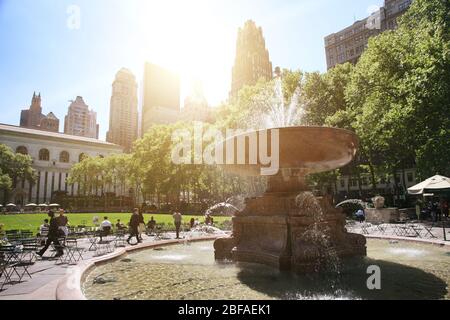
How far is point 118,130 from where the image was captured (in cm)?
17412

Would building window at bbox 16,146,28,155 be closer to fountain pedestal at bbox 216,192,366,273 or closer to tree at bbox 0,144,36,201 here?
tree at bbox 0,144,36,201

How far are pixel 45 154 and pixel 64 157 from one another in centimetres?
494

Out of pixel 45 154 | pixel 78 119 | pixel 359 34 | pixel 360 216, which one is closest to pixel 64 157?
pixel 45 154

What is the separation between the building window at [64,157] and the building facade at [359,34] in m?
76.6

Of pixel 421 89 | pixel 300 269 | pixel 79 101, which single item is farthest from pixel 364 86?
pixel 79 101

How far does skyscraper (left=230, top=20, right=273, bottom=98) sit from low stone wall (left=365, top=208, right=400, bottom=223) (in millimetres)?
93068

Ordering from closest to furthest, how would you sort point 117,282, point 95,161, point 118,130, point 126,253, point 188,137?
point 117,282
point 126,253
point 188,137
point 95,161
point 118,130

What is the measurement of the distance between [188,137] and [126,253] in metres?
31.4

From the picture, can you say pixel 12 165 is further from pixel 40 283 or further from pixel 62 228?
pixel 40 283

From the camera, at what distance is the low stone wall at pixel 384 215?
2184 centimetres

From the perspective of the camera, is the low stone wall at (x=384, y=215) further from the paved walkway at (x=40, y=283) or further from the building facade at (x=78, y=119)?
the building facade at (x=78, y=119)

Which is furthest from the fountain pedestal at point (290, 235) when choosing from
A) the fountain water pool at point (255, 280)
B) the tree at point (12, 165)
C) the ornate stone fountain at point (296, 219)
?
the tree at point (12, 165)

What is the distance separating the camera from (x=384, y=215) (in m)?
22.3

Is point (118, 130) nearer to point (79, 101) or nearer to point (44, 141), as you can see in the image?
point (79, 101)
